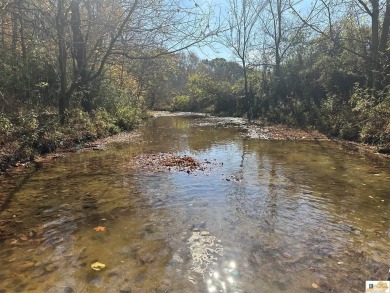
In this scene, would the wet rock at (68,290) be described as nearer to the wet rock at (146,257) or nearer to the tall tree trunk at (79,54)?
the wet rock at (146,257)

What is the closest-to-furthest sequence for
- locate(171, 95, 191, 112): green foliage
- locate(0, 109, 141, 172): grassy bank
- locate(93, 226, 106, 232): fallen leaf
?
A: locate(93, 226, 106, 232): fallen leaf
locate(0, 109, 141, 172): grassy bank
locate(171, 95, 191, 112): green foliage

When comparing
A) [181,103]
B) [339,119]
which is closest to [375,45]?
[339,119]

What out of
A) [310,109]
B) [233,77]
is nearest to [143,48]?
[310,109]

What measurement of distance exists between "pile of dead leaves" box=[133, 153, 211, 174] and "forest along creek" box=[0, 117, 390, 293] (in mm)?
134

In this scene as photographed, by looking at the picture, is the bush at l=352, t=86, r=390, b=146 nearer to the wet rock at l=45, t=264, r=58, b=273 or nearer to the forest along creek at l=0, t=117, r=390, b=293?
the forest along creek at l=0, t=117, r=390, b=293

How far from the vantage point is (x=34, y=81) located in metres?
13.7

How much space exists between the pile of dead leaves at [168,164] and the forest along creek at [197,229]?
0.13 meters

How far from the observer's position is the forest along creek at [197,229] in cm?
339

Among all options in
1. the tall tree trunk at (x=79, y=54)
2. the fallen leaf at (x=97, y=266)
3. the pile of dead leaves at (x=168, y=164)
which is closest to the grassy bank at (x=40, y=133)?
the tall tree trunk at (x=79, y=54)

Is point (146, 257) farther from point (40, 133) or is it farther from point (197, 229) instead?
point (40, 133)

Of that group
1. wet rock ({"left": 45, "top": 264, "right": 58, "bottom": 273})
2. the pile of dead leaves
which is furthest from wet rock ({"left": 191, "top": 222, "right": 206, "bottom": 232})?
the pile of dead leaves

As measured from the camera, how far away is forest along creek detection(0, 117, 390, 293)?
3.39m

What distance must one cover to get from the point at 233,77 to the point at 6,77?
113ft

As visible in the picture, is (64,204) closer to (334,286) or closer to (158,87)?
(334,286)
